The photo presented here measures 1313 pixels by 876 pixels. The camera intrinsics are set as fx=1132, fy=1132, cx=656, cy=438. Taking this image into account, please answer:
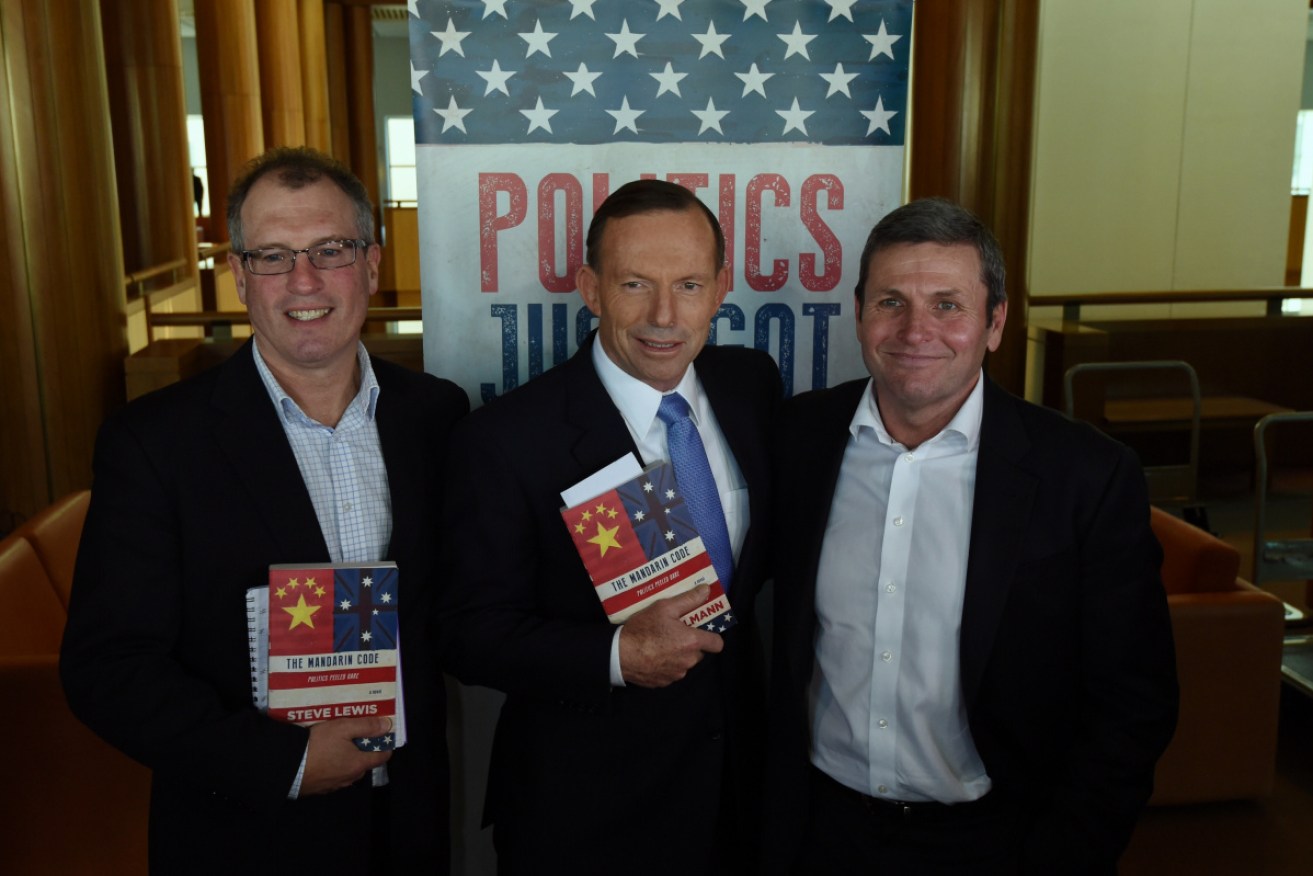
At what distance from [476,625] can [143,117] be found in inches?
390

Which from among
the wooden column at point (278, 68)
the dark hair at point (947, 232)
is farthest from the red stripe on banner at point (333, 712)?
the wooden column at point (278, 68)

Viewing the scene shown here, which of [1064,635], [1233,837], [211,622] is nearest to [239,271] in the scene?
[211,622]

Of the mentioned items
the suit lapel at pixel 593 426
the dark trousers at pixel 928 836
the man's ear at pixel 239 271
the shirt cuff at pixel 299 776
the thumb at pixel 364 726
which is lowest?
the dark trousers at pixel 928 836

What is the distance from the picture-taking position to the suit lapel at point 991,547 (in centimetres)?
185

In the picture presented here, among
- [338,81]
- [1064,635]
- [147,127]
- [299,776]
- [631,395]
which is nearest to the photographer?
[299,776]

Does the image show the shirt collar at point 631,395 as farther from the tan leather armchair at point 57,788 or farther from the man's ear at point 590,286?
the tan leather armchair at point 57,788

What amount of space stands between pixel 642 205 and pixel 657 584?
687 millimetres

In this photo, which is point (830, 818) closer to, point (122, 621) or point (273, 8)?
point (122, 621)

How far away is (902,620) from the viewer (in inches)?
75.4

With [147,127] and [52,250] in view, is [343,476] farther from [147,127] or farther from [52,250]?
[147,127]

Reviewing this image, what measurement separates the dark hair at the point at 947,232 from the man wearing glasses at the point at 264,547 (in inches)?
37.0

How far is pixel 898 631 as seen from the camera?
1916 millimetres

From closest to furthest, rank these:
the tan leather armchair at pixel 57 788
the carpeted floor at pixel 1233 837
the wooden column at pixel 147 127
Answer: the tan leather armchair at pixel 57 788
the carpeted floor at pixel 1233 837
the wooden column at pixel 147 127

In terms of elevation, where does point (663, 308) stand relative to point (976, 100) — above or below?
below
